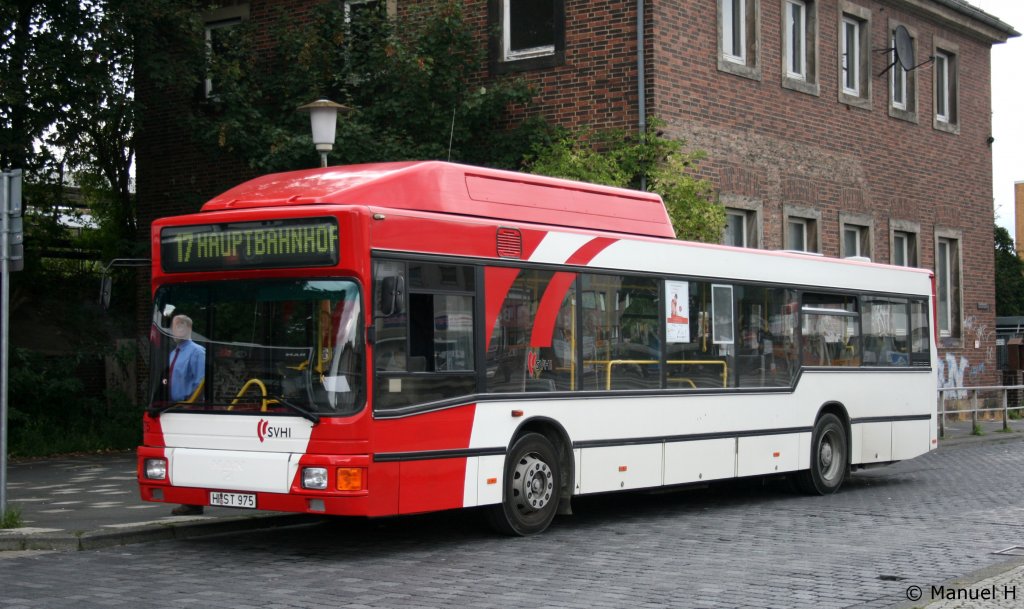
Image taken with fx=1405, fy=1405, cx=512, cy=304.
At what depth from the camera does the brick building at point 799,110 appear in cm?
2109

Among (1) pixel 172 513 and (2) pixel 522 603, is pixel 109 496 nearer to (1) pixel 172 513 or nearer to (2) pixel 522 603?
(1) pixel 172 513

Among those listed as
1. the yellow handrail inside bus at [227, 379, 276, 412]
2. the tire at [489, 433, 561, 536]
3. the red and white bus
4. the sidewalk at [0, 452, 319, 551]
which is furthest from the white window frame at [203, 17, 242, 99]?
the yellow handrail inside bus at [227, 379, 276, 412]

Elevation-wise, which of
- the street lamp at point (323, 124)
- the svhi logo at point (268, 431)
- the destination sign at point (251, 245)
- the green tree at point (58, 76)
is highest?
the green tree at point (58, 76)

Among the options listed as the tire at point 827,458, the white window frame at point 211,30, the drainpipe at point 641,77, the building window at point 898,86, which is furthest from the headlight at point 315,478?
the building window at point 898,86

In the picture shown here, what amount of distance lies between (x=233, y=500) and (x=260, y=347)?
3.83 feet

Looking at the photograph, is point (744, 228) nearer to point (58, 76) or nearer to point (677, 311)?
point (677, 311)

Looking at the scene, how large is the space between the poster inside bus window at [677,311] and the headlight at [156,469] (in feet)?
16.5

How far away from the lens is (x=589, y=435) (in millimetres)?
12391

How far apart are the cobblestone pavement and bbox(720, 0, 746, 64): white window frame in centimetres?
1016

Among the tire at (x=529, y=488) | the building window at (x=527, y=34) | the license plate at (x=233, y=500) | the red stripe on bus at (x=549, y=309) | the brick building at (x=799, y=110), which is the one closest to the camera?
the license plate at (x=233, y=500)

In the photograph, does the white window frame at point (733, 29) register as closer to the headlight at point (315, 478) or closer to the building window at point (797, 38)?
the building window at point (797, 38)

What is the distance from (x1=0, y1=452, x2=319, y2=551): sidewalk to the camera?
439 inches

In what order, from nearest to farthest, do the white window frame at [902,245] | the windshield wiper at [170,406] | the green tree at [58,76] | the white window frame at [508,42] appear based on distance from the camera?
the windshield wiper at [170,406]
the green tree at [58,76]
the white window frame at [508,42]
the white window frame at [902,245]

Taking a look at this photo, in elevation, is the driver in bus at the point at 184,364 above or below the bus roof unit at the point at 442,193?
below
